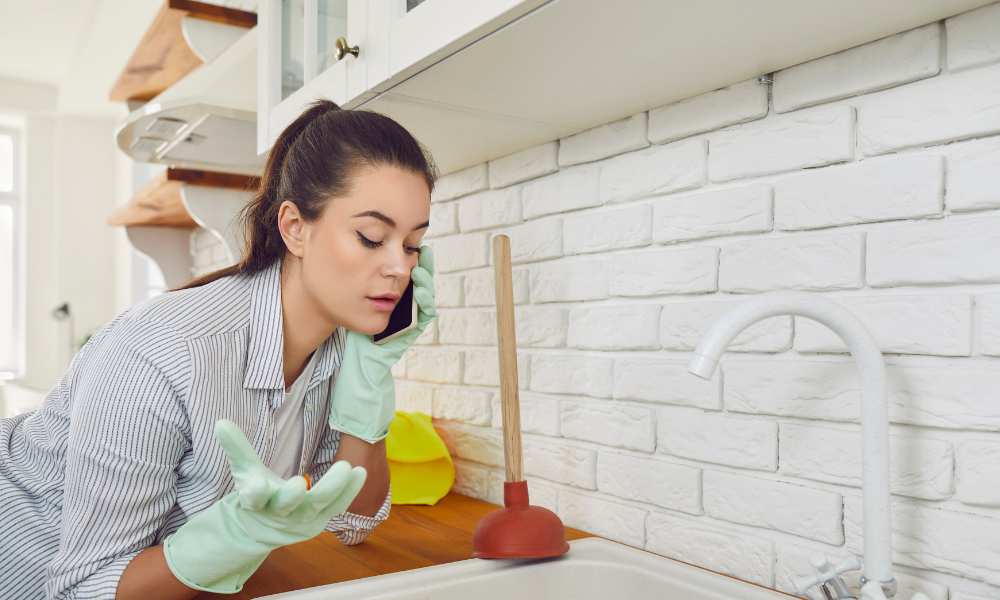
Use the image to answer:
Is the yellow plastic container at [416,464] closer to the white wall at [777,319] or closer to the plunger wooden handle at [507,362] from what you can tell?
the white wall at [777,319]

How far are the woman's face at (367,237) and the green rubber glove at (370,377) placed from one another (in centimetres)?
14

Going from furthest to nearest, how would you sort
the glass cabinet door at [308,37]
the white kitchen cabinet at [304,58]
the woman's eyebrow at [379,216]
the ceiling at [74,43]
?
the ceiling at [74,43] → the glass cabinet door at [308,37] → the white kitchen cabinet at [304,58] → the woman's eyebrow at [379,216]

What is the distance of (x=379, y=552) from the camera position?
3.75 feet

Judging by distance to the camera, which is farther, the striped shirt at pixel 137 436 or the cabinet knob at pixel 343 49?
the cabinet knob at pixel 343 49

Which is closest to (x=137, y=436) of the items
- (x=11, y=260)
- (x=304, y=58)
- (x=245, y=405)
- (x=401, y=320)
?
(x=245, y=405)

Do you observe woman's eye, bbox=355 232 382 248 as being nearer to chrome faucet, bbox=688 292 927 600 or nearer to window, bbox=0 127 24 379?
chrome faucet, bbox=688 292 927 600

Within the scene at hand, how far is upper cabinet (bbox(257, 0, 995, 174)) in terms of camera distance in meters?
0.79

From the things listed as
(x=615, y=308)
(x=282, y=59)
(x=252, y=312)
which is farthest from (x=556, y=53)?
(x=282, y=59)

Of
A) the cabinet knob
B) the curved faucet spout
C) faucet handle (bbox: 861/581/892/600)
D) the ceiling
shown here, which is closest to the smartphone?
the cabinet knob

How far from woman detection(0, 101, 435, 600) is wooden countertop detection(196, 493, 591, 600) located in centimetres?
5

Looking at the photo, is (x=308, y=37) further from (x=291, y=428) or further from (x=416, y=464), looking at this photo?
(x=416, y=464)

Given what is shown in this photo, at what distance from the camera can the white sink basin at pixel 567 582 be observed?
91 cm

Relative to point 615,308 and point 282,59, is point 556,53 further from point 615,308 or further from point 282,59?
point 282,59

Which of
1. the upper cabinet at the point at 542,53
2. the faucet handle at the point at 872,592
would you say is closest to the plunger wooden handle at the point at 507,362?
the upper cabinet at the point at 542,53
